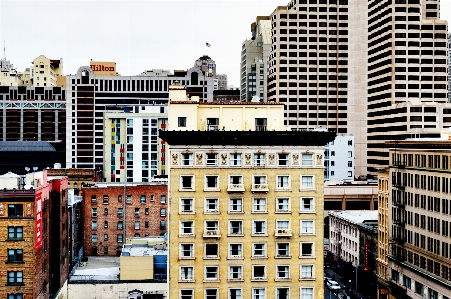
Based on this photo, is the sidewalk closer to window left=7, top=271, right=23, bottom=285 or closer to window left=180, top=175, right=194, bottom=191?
window left=7, top=271, right=23, bottom=285

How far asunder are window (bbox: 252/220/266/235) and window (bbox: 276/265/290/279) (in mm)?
3700

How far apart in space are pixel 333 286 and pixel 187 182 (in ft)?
242

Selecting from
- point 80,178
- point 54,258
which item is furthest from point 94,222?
point 80,178

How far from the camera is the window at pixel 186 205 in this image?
6531 centimetres

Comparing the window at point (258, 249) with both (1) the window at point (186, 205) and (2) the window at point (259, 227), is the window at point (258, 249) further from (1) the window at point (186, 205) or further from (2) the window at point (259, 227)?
(1) the window at point (186, 205)

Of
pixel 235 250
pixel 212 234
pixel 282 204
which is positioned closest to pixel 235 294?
pixel 235 250

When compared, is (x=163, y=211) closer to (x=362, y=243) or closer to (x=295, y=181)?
(x=362, y=243)

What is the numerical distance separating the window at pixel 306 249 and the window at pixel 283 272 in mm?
2023

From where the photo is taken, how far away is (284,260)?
65438 millimetres

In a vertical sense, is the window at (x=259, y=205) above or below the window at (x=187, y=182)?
below

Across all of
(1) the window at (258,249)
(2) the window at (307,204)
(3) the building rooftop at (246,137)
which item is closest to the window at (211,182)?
(3) the building rooftop at (246,137)

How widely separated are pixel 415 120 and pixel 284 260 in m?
142

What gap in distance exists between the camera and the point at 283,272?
65.5 meters

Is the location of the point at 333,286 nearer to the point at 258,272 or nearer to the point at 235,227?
the point at 258,272
